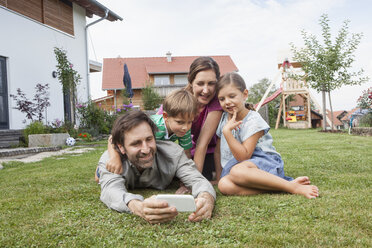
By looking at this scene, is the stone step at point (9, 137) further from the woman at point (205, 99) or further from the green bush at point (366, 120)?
the green bush at point (366, 120)

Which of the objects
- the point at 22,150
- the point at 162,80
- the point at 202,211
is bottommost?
the point at 22,150

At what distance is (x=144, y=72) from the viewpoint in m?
25.7

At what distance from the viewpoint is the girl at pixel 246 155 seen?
8.02 ft

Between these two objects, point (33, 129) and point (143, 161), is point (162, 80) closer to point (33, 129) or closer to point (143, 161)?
point (33, 129)

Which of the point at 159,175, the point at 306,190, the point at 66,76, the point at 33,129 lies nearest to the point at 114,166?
the point at 159,175

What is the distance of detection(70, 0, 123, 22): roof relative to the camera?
39.5 feet

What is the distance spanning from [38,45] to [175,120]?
29.1 feet

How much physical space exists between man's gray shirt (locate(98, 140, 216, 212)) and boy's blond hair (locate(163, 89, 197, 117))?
0.28m

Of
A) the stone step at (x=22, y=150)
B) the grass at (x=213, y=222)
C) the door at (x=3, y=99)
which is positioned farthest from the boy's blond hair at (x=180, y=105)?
the door at (x=3, y=99)

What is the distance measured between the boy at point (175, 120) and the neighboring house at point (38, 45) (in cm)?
701

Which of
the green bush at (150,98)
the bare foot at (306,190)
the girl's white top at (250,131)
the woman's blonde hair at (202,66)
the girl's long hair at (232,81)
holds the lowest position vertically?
the bare foot at (306,190)

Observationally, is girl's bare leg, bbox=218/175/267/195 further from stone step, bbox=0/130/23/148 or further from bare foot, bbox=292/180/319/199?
stone step, bbox=0/130/23/148

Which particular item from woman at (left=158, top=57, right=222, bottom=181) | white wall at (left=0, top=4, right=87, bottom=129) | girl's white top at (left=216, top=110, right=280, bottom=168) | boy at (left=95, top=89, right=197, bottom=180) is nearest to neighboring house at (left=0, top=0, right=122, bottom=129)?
white wall at (left=0, top=4, right=87, bottom=129)

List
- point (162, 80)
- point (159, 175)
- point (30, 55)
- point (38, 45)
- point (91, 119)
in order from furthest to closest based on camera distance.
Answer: point (162, 80), point (91, 119), point (38, 45), point (30, 55), point (159, 175)
